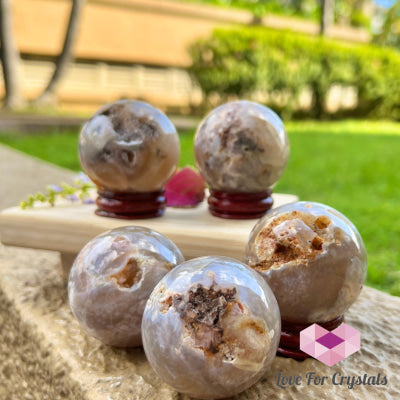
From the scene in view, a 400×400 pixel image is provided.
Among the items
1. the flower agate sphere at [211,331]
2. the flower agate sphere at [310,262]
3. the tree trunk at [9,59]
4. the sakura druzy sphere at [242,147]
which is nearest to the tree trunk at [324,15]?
the tree trunk at [9,59]

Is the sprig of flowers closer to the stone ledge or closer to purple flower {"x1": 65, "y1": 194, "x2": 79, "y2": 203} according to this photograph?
purple flower {"x1": 65, "y1": 194, "x2": 79, "y2": 203}

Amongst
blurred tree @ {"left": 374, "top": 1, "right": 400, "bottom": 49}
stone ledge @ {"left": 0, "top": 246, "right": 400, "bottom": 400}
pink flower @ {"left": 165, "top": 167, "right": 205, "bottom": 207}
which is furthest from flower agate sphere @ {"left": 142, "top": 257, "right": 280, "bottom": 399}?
blurred tree @ {"left": 374, "top": 1, "right": 400, "bottom": 49}

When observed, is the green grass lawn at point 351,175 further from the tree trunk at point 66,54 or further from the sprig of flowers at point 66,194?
the tree trunk at point 66,54

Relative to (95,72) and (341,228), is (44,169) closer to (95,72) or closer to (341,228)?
(341,228)

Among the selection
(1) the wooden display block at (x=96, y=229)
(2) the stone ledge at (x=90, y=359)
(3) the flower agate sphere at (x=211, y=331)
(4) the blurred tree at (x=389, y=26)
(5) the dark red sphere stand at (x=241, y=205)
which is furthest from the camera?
(4) the blurred tree at (x=389, y=26)

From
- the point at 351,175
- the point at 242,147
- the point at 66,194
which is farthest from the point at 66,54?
the point at 242,147

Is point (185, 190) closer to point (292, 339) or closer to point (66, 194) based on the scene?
point (66, 194)

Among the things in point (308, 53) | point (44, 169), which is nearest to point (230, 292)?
point (44, 169)
